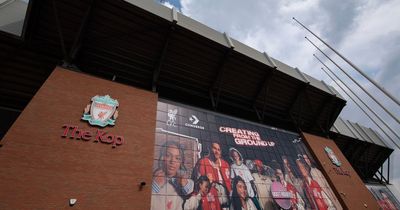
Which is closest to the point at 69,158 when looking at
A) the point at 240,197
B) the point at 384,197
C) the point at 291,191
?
the point at 240,197

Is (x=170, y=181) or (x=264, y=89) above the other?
(x=264, y=89)

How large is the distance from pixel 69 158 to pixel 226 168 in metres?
9.59

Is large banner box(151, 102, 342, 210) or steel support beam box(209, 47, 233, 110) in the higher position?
steel support beam box(209, 47, 233, 110)

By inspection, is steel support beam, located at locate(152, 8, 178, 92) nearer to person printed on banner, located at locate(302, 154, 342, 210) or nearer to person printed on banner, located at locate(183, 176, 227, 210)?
person printed on banner, located at locate(183, 176, 227, 210)

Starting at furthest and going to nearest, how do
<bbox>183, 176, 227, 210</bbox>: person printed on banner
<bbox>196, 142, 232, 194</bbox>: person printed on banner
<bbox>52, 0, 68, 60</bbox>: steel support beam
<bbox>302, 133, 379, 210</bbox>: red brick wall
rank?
1. <bbox>302, 133, 379, 210</bbox>: red brick wall
2. <bbox>196, 142, 232, 194</bbox>: person printed on banner
3. <bbox>52, 0, 68, 60</bbox>: steel support beam
4. <bbox>183, 176, 227, 210</bbox>: person printed on banner

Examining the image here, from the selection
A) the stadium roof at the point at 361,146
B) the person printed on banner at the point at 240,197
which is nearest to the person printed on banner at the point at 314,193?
the person printed on banner at the point at 240,197

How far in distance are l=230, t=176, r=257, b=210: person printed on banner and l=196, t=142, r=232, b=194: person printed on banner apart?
0.44 metres

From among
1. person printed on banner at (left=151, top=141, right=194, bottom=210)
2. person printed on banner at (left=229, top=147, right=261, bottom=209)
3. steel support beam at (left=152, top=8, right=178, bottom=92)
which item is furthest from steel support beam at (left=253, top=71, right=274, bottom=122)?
person printed on banner at (left=151, top=141, right=194, bottom=210)

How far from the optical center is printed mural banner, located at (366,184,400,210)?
30.1m

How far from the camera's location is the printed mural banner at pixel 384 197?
98.6ft

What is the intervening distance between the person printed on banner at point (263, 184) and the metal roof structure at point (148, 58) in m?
5.86

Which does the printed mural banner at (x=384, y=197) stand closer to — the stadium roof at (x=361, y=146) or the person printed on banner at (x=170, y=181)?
the stadium roof at (x=361, y=146)

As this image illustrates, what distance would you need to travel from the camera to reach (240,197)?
14.0 meters

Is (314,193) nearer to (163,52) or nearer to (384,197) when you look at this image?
(163,52)
